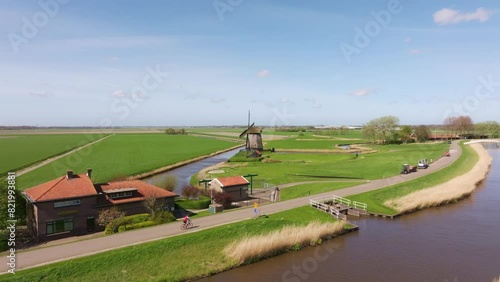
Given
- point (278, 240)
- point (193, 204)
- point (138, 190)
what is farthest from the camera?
point (193, 204)

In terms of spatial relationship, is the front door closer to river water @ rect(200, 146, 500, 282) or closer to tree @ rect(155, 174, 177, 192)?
river water @ rect(200, 146, 500, 282)

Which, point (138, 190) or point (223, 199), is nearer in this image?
point (138, 190)

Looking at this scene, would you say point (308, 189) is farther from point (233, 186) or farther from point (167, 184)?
point (167, 184)

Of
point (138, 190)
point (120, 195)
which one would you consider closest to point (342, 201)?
point (138, 190)

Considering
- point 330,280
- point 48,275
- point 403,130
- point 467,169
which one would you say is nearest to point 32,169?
point 48,275

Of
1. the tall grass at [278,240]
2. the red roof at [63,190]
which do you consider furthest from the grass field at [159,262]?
the red roof at [63,190]

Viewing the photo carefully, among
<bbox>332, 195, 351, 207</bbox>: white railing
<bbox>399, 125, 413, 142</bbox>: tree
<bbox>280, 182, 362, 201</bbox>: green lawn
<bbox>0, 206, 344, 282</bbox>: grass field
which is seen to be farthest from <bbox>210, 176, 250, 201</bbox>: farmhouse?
<bbox>399, 125, 413, 142</bbox>: tree
